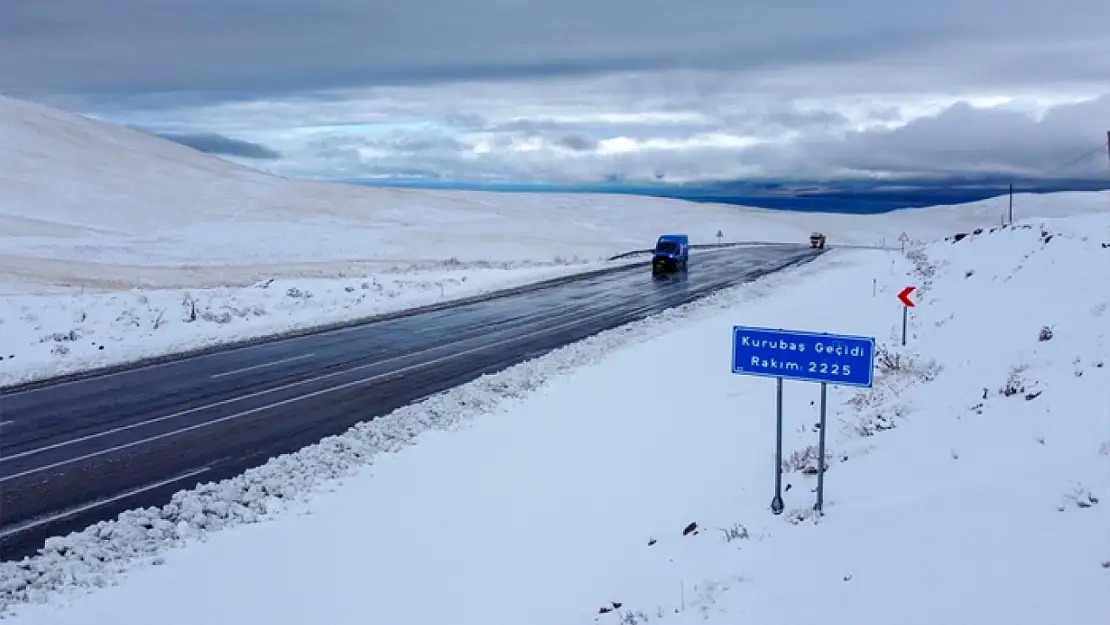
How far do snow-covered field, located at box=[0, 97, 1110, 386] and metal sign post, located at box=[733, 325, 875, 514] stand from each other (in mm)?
15758

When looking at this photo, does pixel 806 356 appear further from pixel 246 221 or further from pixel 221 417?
pixel 246 221

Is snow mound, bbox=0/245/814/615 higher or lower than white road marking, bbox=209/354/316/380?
higher

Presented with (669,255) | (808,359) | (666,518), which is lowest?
(669,255)

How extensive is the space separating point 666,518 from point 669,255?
35.6 metres

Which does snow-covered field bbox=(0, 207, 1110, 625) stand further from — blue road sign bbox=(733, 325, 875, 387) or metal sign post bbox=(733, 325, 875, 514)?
blue road sign bbox=(733, 325, 875, 387)

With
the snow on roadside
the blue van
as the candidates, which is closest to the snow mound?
the snow on roadside

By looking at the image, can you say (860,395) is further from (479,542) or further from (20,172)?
(20,172)

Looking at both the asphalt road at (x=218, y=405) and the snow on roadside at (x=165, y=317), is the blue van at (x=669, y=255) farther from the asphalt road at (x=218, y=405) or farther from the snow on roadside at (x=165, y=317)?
the asphalt road at (x=218, y=405)

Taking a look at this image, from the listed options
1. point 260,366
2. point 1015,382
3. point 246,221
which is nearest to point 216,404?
point 260,366

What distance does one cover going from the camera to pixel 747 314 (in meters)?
28.8

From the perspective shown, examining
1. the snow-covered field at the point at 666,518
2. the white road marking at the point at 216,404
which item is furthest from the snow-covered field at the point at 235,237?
the snow-covered field at the point at 666,518

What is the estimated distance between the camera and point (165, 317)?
2559cm

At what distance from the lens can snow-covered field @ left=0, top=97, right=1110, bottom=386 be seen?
25.2m

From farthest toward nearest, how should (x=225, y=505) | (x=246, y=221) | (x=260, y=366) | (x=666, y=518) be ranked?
(x=246, y=221), (x=260, y=366), (x=225, y=505), (x=666, y=518)
